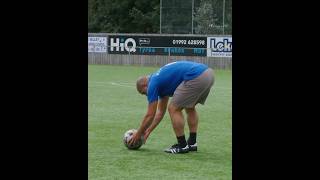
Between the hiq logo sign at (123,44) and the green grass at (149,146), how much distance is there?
17.2 meters

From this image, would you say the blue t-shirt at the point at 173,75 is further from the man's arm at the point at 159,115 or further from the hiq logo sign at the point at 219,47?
the hiq logo sign at the point at 219,47

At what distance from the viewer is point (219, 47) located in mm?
34219

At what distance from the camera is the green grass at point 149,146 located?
24.6ft

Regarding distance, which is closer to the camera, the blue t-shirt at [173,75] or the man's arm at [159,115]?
the blue t-shirt at [173,75]

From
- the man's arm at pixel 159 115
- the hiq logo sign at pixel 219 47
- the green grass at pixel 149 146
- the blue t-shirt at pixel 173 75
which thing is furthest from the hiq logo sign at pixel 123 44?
the blue t-shirt at pixel 173 75

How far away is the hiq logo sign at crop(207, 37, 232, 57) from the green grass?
15.1m

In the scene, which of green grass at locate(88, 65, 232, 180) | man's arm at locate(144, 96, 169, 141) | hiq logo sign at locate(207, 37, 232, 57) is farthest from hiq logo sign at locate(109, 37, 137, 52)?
man's arm at locate(144, 96, 169, 141)

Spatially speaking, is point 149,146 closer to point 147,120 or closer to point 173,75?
point 147,120

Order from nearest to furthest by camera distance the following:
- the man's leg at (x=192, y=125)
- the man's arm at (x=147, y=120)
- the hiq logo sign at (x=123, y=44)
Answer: the man's arm at (x=147, y=120) → the man's leg at (x=192, y=125) → the hiq logo sign at (x=123, y=44)

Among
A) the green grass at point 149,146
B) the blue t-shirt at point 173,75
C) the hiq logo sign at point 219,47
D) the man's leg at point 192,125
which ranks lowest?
the green grass at point 149,146
